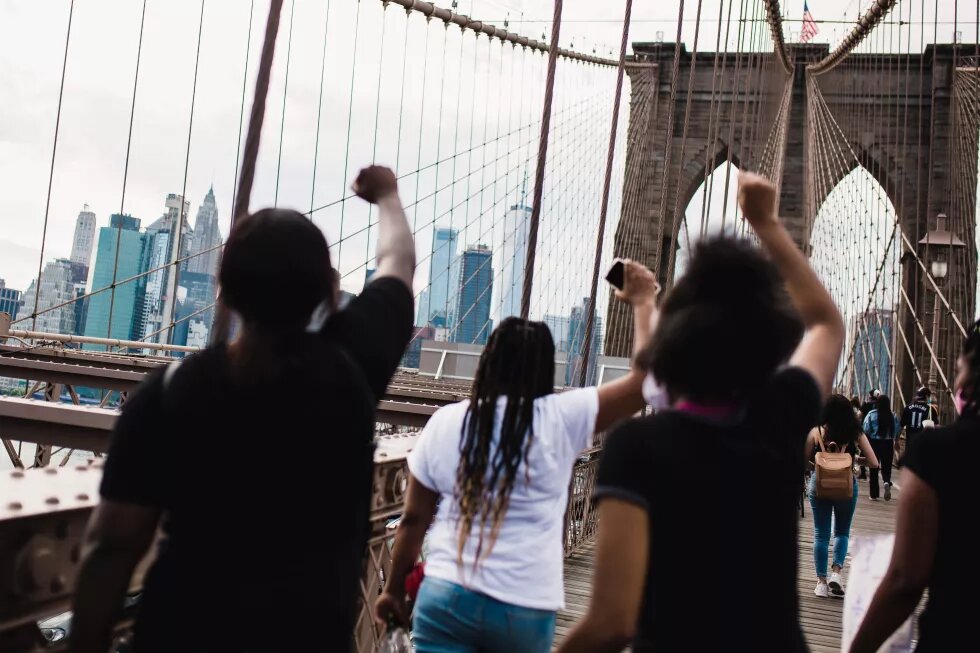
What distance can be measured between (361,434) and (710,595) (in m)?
0.42

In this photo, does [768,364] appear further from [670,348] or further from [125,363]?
[125,363]

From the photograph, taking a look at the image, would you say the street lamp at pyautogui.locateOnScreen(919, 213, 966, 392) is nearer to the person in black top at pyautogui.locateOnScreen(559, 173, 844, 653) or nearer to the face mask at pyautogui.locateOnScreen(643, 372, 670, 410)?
the face mask at pyautogui.locateOnScreen(643, 372, 670, 410)

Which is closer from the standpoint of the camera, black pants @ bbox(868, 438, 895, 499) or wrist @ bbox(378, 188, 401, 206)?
wrist @ bbox(378, 188, 401, 206)

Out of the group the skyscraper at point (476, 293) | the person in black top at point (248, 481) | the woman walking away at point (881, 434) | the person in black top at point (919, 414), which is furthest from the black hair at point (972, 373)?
Result: the skyscraper at point (476, 293)

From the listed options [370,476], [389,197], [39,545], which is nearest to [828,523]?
[389,197]

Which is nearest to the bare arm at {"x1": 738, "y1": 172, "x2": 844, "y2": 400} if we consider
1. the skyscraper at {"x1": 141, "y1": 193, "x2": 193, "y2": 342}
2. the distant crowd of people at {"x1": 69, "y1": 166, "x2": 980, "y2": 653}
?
the distant crowd of people at {"x1": 69, "y1": 166, "x2": 980, "y2": 653}

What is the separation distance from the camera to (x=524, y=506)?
5.02 feet

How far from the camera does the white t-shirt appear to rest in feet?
4.86

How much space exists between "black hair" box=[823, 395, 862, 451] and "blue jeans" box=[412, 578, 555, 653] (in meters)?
3.38

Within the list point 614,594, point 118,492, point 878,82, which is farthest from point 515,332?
point 878,82

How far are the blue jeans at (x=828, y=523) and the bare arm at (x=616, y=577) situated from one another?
3852 mm

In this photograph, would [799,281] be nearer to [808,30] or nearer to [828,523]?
[828,523]

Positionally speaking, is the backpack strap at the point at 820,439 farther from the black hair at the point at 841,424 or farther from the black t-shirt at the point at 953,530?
the black t-shirt at the point at 953,530

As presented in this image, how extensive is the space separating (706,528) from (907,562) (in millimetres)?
406
